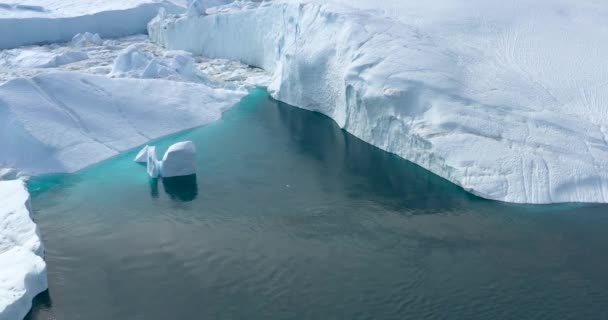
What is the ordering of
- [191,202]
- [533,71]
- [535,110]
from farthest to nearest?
[533,71] < [535,110] < [191,202]

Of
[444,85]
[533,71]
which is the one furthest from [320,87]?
[533,71]

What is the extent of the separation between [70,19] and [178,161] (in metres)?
8.95

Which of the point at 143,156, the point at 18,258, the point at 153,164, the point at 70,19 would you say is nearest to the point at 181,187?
the point at 153,164

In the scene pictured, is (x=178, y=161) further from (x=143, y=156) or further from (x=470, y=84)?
(x=470, y=84)

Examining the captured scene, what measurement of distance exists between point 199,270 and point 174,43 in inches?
387

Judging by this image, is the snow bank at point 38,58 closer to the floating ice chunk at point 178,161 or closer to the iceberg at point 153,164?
the iceberg at point 153,164

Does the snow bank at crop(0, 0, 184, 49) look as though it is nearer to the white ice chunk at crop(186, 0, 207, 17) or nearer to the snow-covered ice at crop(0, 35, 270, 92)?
the snow-covered ice at crop(0, 35, 270, 92)

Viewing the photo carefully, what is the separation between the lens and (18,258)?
22.6 feet

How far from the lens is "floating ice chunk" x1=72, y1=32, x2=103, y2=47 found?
53.0 ft

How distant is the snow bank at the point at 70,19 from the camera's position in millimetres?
16281

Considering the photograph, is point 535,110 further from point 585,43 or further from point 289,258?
point 289,258

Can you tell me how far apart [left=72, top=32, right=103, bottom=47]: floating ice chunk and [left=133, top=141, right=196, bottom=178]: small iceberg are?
25.1 feet

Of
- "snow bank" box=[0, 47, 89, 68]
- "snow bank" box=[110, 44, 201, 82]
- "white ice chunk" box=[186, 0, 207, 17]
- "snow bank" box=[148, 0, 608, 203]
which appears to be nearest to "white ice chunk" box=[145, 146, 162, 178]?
"snow bank" box=[148, 0, 608, 203]

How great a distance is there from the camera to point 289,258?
7.42 meters
